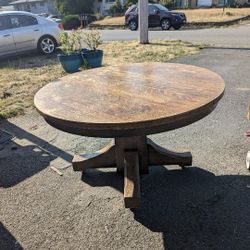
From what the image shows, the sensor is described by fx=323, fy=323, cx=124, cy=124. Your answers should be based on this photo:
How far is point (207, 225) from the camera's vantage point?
103 inches

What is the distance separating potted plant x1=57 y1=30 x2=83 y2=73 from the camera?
7.85 meters

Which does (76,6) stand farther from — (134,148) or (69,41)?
(134,148)

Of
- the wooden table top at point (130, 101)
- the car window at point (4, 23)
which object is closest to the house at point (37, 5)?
the car window at point (4, 23)

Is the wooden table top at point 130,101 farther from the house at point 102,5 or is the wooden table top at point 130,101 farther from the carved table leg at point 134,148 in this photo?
the house at point 102,5

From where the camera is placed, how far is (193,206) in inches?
112

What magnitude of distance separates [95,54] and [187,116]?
607 centimetres

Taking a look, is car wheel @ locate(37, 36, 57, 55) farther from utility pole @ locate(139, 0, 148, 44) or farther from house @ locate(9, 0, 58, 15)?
house @ locate(9, 0, 58, 15)

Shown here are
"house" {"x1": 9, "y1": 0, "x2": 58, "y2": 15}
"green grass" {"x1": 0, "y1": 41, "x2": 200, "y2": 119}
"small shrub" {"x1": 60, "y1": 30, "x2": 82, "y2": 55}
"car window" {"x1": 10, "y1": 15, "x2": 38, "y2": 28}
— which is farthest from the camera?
"house" {"x1": 9, "y1": 0, "x2": 58, "y2": 15}

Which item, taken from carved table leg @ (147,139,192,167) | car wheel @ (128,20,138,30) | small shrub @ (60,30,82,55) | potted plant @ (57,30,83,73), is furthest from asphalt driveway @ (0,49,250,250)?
car wheel @ (128,20,138,30)

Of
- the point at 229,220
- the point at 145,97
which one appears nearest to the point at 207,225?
the point at 229,220

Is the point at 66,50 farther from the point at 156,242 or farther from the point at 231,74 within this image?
the point at 156,242

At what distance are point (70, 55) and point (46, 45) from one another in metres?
3.84

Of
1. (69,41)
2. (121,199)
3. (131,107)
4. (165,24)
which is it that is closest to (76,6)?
(165,24)

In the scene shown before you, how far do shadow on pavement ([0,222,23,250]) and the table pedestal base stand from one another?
3.12ft
